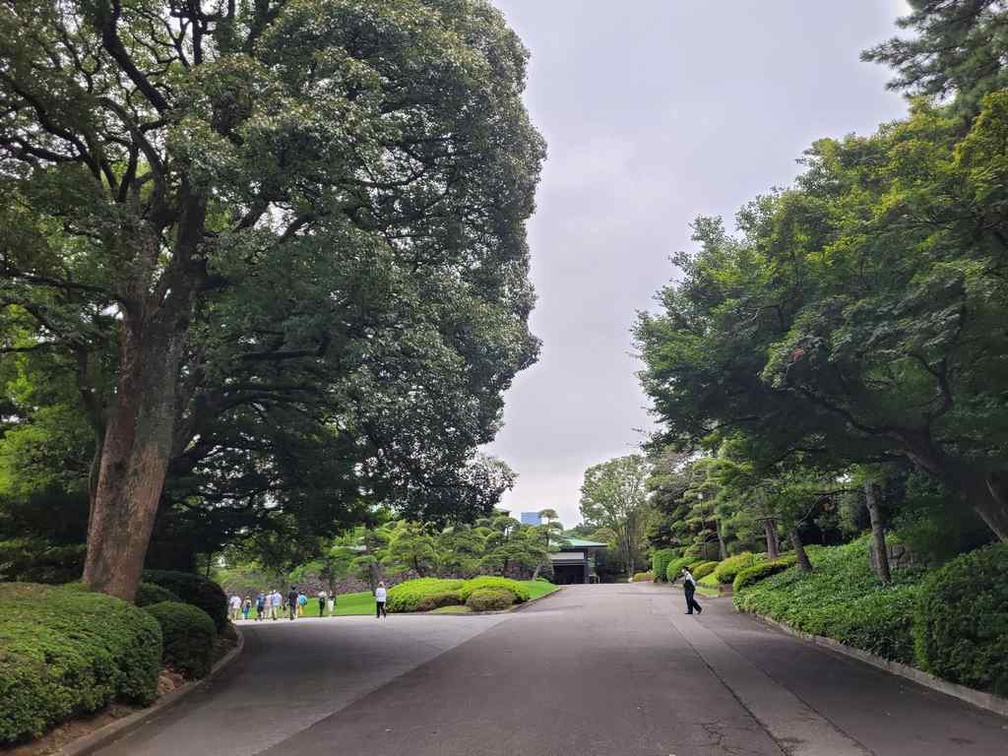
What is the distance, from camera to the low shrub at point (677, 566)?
3894cm

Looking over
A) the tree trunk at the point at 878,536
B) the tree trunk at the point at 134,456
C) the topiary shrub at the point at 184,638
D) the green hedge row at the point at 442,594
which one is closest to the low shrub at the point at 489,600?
the green hedge row at the point at 442,594

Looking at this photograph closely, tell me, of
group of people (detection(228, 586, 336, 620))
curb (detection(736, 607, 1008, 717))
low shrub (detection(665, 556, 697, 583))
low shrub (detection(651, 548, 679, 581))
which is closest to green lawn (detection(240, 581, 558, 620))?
group of people (detection(228, 586, 336, 620))

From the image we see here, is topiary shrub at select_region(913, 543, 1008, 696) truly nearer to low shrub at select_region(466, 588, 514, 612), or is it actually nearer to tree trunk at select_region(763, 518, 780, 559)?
low shrub at select_region(466, 588, 514, 612)

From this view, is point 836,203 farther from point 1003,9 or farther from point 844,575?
point 844,575

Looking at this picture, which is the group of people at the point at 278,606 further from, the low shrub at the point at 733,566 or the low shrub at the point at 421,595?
the low shrub at the point at 733,566

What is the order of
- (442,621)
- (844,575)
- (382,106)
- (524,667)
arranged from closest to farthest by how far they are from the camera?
(382,106), (524,667), (844,575), (442,621)

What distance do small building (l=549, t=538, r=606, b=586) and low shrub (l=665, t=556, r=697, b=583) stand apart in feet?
55.3

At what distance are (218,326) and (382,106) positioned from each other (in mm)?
4243

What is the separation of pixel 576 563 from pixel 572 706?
2160 inches

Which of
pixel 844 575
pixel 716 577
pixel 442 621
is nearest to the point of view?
pixel 844 575

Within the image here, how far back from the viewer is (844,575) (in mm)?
18875

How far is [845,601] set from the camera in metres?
15.5

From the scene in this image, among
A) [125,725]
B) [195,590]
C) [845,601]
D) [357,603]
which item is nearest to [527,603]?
[357,603]

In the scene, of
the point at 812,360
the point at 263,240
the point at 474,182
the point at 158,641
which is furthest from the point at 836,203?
the point at 158,641
